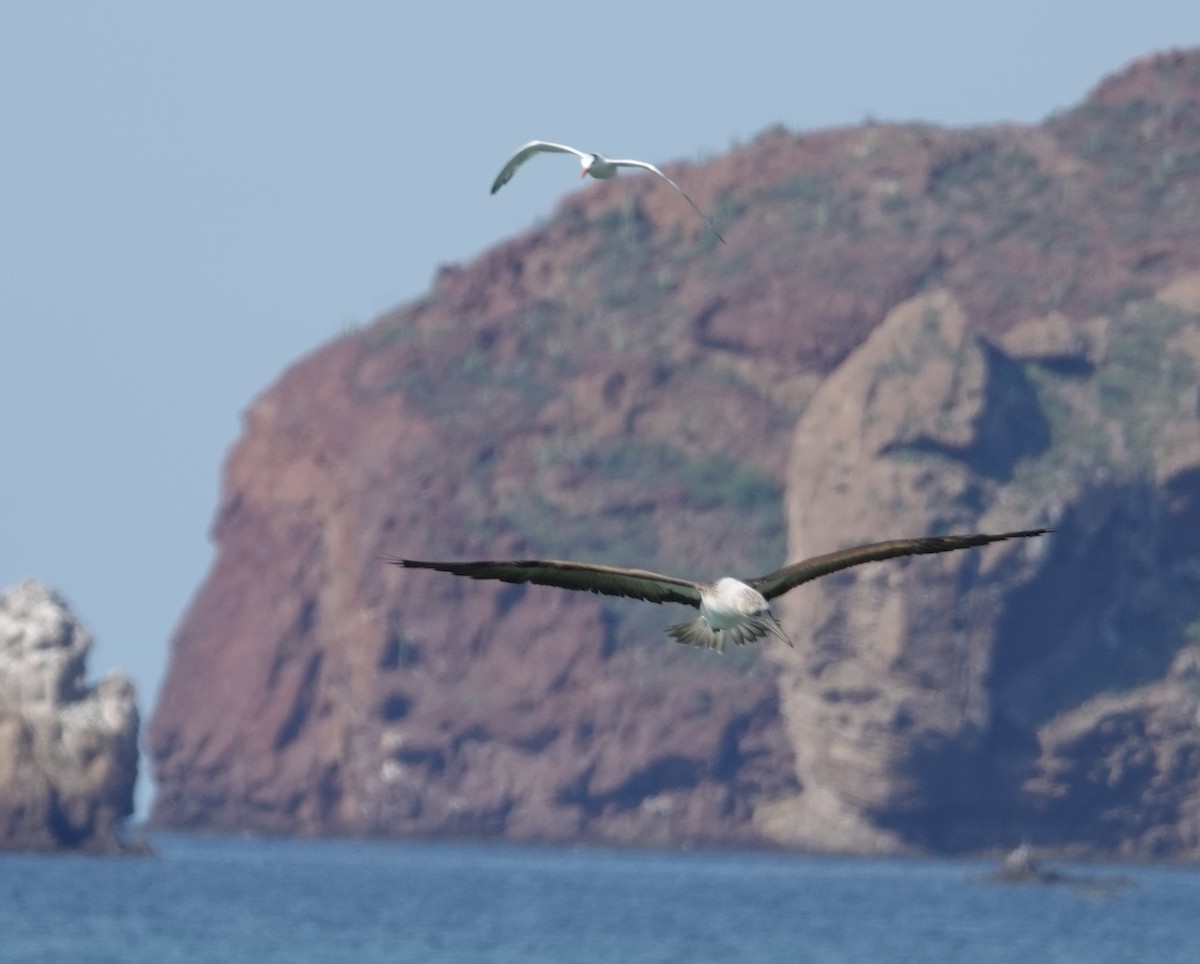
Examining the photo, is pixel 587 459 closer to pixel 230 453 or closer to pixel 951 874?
pixel 230 453

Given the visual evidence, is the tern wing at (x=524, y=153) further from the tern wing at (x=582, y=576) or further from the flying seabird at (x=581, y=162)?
the tern wing at (x=582, y=576)

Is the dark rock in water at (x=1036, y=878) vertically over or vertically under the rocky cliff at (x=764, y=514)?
under

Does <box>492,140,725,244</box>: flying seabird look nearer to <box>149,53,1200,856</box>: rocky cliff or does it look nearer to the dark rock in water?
the dark rock in water

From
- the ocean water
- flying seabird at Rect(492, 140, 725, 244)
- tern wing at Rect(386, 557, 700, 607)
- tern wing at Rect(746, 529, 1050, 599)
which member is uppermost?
flying seabird at Rect(492, 140, 725, 244)

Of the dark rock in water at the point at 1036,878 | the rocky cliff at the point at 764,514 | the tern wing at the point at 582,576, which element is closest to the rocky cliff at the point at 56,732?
the dark rock in water at the point at 1036,878

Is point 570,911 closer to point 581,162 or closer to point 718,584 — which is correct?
point 581,162

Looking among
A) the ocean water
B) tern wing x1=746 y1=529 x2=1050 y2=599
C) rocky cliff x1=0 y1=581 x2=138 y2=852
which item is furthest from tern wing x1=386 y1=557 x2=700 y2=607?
rocky cliff x1=0 y1=581 x2=138 y2=852

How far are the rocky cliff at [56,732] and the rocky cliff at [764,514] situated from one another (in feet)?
119

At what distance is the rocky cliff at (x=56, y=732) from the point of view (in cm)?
10012

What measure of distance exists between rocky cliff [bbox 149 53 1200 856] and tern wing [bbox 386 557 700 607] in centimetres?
10620

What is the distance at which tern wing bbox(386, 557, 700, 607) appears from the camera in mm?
15453

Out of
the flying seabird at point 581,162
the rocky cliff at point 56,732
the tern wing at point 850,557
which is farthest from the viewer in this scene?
the rocky cliff at point 56,732

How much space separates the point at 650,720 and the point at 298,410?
3322 centimetres

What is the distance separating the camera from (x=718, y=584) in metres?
16.6
